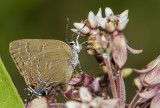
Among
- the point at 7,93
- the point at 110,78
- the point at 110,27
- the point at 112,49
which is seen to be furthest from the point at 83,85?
the point at 7,93

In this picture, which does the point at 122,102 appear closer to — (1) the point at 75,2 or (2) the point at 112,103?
(2) the point at 112,103

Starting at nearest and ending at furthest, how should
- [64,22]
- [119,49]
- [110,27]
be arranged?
[119,49] → [110,27] → [64,22]

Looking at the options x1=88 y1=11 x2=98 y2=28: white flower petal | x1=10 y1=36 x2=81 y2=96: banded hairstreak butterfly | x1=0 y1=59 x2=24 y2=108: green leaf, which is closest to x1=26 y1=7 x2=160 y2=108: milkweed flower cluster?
x1=88 y1=11 x2=98 y2=28: white flower petal

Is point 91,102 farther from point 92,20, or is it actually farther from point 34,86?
point 92,20

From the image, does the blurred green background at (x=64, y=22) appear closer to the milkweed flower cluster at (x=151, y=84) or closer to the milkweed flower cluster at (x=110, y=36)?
the milkweed flower cluster at (x=110, y=36)

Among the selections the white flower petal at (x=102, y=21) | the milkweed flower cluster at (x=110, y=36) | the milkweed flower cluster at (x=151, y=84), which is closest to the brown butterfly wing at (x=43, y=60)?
the milkweed flower cluster at (x=110, y=36)

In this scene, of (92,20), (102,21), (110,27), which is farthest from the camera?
(92,20)
